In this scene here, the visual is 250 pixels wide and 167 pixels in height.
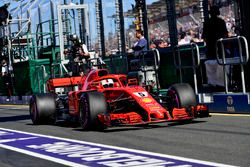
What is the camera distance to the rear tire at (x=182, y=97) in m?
10.6

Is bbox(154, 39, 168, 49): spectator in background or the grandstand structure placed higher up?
the grandstand structure

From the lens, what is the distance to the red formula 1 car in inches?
391

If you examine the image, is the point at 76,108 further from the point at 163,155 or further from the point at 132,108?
the point at 163,155

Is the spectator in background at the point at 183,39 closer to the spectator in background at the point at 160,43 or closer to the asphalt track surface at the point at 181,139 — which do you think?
the spectator in background at the point at 160,43

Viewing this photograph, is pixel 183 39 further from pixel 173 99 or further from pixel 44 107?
pixel 173 99

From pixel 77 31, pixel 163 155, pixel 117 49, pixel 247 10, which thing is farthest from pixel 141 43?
pixel 163 155

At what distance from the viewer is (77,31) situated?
23.5 m

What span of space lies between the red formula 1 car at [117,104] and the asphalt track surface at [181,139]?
0.20 metres

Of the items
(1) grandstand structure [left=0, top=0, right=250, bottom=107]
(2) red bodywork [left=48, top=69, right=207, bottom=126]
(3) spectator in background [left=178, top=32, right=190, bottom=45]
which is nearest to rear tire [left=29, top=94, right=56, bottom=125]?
(2) red bodywork [left=48, top=69, right=207, bottom=126]

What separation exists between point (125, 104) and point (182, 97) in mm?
1033

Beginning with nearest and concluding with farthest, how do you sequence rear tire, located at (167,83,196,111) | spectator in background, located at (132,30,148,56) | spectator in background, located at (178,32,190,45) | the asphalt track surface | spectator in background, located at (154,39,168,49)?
the asphalt track surface
rear tire, located at (167,83,196,111)
spectator in background, located at (178,32,190,45)
spectator in background, located at (132,30,148,56)
spectator in background, located at (154,39,168,49)

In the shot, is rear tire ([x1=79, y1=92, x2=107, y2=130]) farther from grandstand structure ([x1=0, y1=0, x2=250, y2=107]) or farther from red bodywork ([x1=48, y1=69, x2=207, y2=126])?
grandstand structure ([x1=0, y1=0, x2=250, y2=107])

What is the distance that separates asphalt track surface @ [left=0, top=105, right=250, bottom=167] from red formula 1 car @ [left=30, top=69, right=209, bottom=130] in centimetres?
20

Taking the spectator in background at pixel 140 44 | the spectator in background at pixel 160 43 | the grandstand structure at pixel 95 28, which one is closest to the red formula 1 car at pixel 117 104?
the grandstand structure at pixel 95 28
